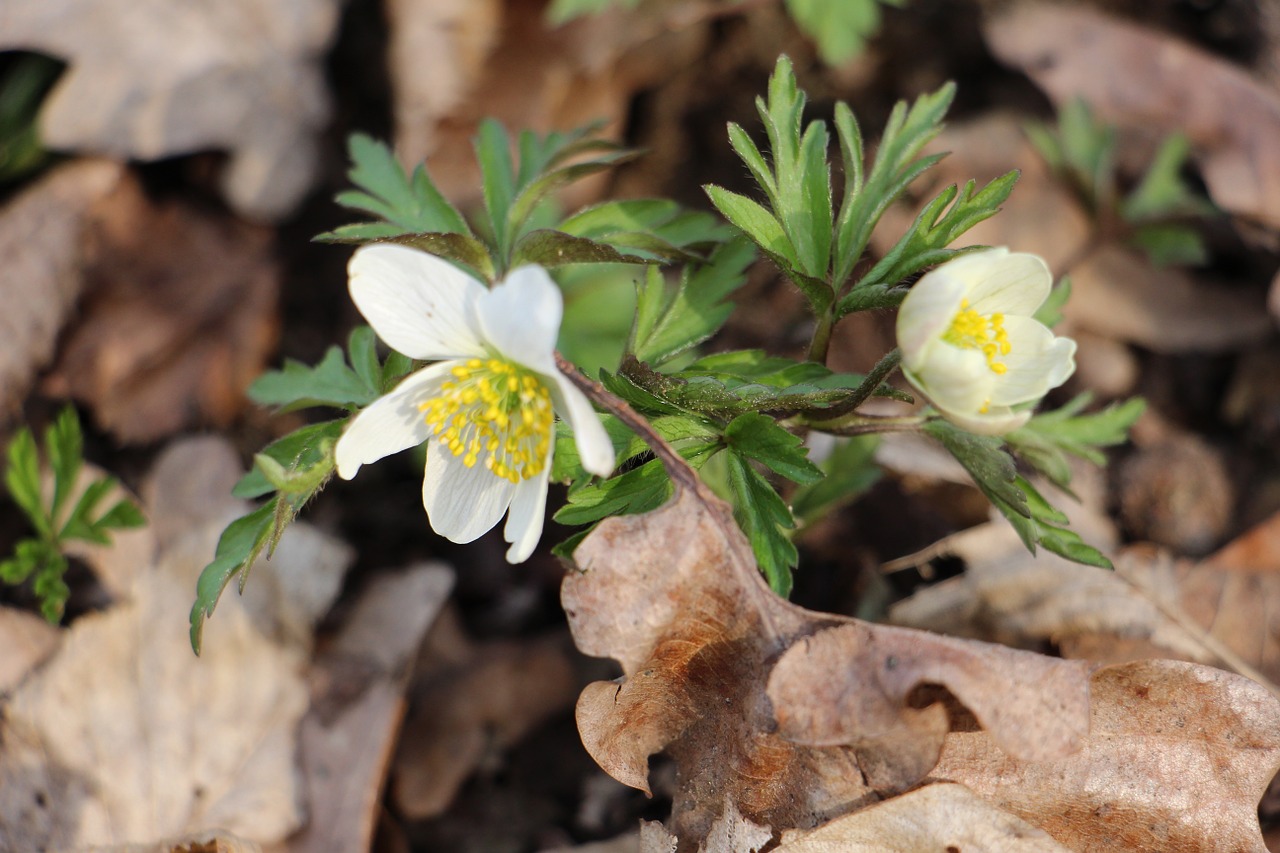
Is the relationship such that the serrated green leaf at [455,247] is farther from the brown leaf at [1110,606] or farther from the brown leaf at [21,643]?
the brown leaf at [21,643]

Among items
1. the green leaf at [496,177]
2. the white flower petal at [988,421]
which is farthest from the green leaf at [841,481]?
the green leaf at [496,177]

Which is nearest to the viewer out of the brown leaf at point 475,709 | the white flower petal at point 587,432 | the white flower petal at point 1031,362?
the white flower petal at point 587,432

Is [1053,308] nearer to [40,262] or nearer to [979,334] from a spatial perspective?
[979,334]

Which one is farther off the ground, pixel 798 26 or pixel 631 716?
pixel 798 26

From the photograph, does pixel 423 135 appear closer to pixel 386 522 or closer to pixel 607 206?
pixel 386 522

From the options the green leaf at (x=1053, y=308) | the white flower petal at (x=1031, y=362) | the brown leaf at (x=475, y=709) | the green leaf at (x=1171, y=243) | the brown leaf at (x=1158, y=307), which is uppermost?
the white flower petal at (x=1031, y=362)

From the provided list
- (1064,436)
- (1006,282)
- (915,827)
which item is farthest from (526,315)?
(1064,436)

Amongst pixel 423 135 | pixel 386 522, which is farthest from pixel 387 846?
pixel 423 135
